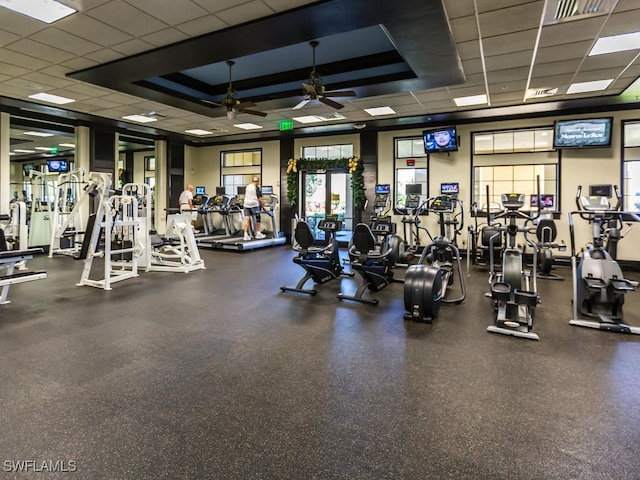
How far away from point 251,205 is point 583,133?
770 cm

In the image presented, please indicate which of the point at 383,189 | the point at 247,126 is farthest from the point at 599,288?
the point at 247,126

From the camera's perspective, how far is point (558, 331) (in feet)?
12.2

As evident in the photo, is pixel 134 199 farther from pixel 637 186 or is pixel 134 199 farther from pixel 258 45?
pixel 637 186

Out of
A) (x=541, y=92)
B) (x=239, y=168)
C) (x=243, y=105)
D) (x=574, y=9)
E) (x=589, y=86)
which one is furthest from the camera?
(x=239, y=168)

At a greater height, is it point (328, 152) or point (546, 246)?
point (328, 152)

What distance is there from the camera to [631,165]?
752 cm

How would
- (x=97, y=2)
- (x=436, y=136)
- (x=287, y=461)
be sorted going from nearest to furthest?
(x=287, y=461) < (x=97, y=2) < (x=436, y=136)

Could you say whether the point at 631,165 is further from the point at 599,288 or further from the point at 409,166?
the point at 599,288

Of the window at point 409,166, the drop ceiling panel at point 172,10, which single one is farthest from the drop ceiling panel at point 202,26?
the window at point 409,166

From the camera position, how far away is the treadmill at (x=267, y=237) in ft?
31.3

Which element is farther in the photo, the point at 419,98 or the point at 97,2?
the point at 419,98

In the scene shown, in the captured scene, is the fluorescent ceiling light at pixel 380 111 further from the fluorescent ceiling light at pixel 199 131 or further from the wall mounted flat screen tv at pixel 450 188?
the fluorescent ceiling light at pixel 199 131

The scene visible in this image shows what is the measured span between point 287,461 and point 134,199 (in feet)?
17.8

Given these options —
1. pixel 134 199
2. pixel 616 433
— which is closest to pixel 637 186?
pixel 616 433
